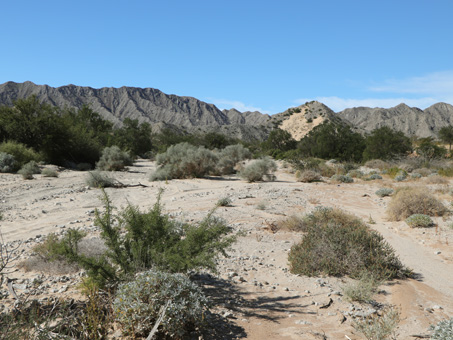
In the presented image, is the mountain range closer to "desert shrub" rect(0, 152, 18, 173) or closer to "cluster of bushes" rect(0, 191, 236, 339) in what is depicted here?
"desert shrub" rect(0, 152, 18, 173)

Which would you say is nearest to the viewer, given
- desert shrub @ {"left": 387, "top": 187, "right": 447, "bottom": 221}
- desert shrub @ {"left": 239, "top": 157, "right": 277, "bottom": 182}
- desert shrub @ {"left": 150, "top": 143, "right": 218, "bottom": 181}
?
desert shrub @ {"left": 387, "top": 187, "right": 447, "bottom": 221}

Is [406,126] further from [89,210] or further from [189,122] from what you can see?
[89,210]

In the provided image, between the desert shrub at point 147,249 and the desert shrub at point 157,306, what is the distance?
0.48m

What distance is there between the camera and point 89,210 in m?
9.92

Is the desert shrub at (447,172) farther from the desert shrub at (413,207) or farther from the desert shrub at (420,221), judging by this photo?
the desert shrub at (420,221)

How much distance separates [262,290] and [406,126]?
99.7 metres

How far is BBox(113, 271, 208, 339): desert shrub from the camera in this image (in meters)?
3.21

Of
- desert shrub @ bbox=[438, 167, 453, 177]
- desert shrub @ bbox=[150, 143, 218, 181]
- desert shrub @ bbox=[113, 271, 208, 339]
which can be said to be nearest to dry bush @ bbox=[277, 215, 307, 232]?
desert shrub @ bbox=[113, 271, 208, 339]

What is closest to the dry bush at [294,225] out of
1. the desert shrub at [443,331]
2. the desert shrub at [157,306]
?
the desert shrub at [443,331]

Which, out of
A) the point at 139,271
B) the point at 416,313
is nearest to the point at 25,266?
the point at 139,271

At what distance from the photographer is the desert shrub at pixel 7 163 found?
17961 mm

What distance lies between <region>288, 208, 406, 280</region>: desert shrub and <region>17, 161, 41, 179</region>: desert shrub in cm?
1579

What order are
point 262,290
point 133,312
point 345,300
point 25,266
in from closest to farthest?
1. point 133,312
2. point 345,300
3. point 262,290
4. point 25,266

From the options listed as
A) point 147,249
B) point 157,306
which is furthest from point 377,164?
point 157,306
